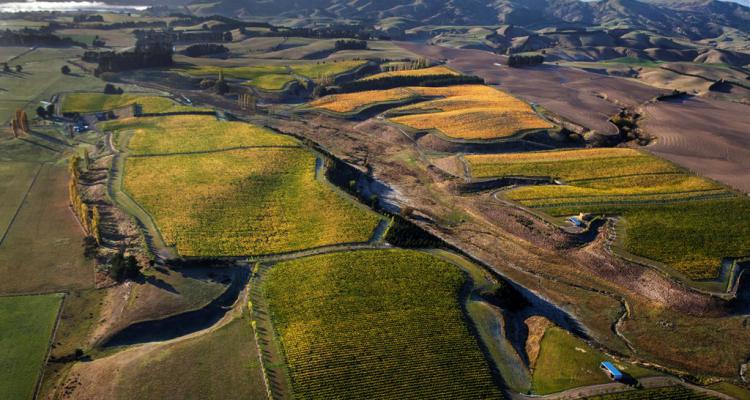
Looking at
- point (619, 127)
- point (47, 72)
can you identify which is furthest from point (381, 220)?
point (47, 72)

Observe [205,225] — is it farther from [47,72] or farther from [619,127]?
[47,72]

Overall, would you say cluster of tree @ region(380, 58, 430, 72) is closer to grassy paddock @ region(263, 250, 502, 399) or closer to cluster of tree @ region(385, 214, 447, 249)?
cluster of tree @ region(385, 214, 447, 249)

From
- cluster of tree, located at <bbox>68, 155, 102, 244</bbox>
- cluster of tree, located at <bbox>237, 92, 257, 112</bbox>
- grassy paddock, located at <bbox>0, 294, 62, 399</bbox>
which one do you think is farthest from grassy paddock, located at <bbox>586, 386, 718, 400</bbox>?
cluster of tree, located at <bbox>237, 92, 257, 112</bbox>

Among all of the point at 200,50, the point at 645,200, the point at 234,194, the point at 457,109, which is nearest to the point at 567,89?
the point at 457,109

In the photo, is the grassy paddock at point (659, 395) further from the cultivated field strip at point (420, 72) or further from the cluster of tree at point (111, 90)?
the cluster of tree at point (111, 90)

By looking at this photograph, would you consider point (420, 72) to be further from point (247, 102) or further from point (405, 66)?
point (247, 102)
